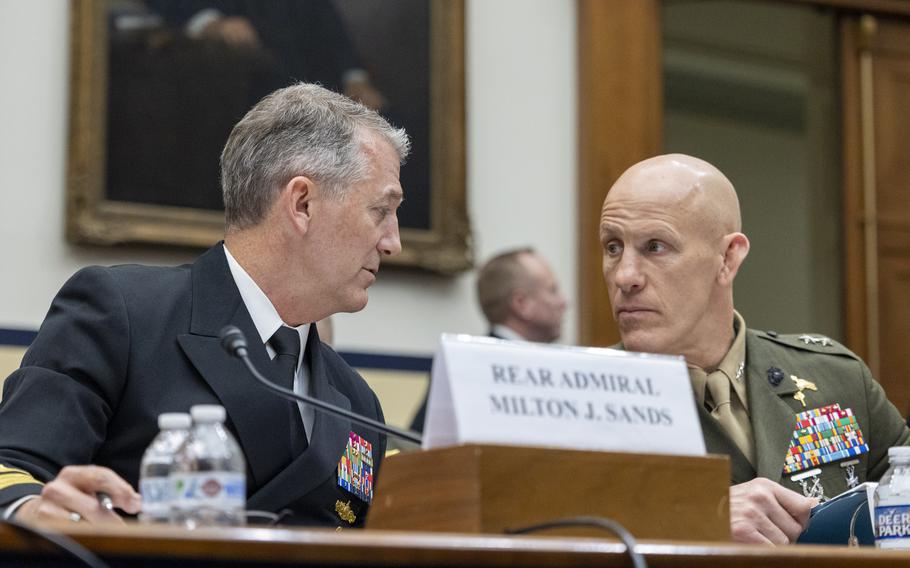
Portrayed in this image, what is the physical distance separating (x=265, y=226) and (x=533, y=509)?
4.06 ft

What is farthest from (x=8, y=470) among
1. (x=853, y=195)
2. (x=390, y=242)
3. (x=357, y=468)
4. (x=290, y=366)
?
(x=853, y=195)

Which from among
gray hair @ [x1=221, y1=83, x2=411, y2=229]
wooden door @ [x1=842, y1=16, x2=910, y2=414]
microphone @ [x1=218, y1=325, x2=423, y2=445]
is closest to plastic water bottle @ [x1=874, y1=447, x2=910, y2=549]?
microphone @ [x1=218, y1=325, x2=423, y2=445]

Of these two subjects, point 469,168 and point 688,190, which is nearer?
point 688,190

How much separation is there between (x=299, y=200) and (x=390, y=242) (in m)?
0.21

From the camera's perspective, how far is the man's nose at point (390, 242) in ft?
10.1

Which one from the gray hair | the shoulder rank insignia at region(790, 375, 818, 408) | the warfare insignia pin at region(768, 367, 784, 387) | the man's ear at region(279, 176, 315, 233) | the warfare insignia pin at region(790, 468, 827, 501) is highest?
the gray hair

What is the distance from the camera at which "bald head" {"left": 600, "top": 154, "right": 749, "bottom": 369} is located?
325 cm

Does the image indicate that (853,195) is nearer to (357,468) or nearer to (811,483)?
(811,483)

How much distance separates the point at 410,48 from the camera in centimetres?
632

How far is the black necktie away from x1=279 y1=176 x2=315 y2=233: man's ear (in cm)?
22

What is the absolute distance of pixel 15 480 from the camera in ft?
7.61

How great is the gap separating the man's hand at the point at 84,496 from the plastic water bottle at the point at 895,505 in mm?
1170

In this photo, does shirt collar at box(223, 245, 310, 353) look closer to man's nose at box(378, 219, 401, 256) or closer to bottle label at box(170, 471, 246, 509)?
man's nose at box(378, 219, 401, 256)

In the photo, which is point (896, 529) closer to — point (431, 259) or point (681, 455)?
point (681, 455)
